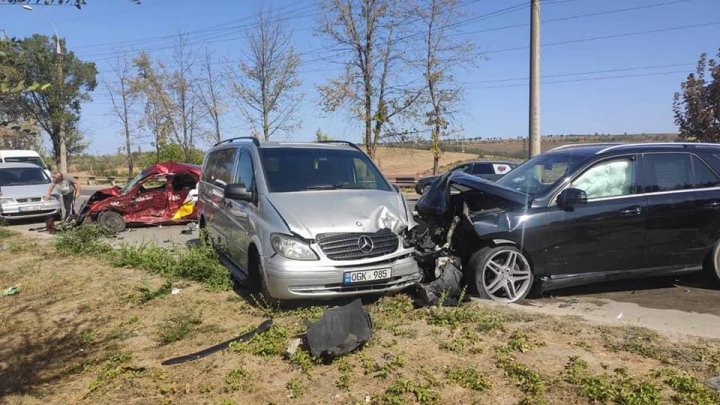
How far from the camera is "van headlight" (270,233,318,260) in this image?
5.29 meters

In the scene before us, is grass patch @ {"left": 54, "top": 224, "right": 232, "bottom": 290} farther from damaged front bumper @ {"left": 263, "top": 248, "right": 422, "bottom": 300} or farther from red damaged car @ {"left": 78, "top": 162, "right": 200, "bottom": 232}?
red damaged car @ {"left": 78, "top": 162, "right": 200, "bottom": 232}

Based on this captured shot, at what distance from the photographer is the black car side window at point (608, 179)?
599 cm

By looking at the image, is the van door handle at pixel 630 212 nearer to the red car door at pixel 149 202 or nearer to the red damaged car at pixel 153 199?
the red damaged car at pixel 153 199

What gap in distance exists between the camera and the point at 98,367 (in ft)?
14.5

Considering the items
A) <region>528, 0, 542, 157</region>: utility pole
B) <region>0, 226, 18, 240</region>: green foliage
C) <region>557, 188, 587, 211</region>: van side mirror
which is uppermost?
<region>528, 0, 542, 157</region>: utility pole

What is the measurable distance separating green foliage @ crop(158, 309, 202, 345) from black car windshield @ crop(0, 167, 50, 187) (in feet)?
42.1

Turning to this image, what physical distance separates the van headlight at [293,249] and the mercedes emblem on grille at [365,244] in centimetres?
46

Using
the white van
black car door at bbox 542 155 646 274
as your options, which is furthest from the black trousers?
black car door at bbox 542 155 646 274

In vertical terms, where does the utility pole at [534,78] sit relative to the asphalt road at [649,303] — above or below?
above

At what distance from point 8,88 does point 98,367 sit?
A: 258 centimetres

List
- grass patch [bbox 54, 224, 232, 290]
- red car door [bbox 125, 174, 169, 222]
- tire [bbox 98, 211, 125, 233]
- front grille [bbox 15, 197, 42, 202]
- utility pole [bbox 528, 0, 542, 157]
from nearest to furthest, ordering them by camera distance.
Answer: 1. grass patch [bbox 54, 224, 232, 290]
2. tire [bbox 98, 211, 125, 233]
3. red car door [bbox 125, 174, 169, 222]
4. utility pole [bbox 528, 0, 542, 157]
5. front grille [bbox 15, 197, 42, 202]

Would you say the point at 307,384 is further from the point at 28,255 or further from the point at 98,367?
the point at 28,255

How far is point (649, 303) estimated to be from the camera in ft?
19.1

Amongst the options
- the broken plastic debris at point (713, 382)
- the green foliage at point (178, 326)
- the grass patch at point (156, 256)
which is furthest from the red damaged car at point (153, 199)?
the broken plastic debris at point (713, 382)
